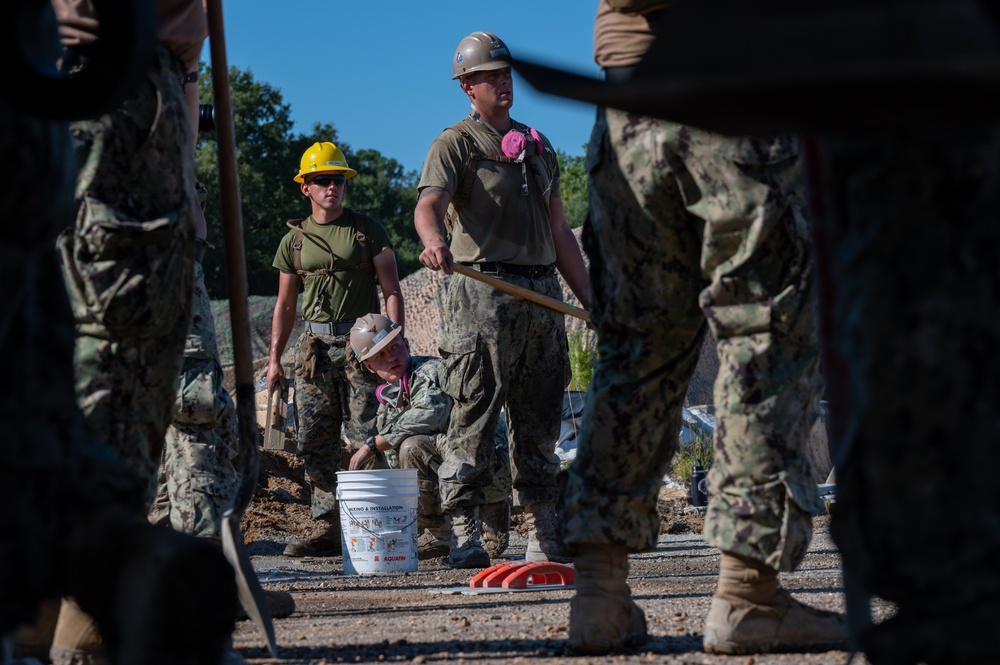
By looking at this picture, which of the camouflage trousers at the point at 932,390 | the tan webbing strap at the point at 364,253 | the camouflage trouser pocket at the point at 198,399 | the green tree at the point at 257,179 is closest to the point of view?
the camouflage trousers at the point at 932,390

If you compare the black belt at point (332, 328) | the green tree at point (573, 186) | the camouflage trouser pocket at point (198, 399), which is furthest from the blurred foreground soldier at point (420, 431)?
the green tree at point (573, 186)

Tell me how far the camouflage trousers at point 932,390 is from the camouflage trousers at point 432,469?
5822 millimetres

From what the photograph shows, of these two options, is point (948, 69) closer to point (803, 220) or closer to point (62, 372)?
point (62, 372)

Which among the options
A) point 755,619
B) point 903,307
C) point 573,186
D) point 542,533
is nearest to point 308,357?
point 542,533

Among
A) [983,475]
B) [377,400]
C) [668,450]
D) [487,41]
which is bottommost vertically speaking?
[377,400]

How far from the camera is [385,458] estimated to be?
27.5 feet

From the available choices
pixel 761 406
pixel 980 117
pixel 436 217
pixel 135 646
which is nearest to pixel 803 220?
pixel 761 406

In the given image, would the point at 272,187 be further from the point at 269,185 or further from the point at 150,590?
the point at 150,590

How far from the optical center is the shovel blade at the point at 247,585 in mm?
3170

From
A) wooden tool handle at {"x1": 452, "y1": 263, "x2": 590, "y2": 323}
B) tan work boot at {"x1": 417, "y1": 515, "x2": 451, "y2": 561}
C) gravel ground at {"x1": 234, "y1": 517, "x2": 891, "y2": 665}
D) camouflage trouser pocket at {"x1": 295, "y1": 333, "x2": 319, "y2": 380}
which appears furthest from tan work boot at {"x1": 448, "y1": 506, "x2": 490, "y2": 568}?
camouflage trouser pocket at {"x1": 295, "y1": 333, "x2": 319, "y2": 380}

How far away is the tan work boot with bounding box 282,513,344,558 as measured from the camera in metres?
8.23

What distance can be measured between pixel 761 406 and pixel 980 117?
6.24 ft

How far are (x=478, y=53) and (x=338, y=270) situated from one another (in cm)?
210

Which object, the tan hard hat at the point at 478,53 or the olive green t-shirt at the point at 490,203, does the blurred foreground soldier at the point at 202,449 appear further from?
the tan hard hat at the point at 478,53
